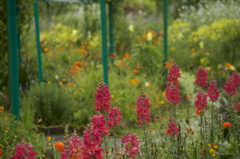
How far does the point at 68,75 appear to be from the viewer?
718cm

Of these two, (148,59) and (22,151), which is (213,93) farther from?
(148,59)

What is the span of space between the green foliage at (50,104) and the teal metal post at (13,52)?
95 centimetres

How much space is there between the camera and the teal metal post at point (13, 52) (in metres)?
4.15

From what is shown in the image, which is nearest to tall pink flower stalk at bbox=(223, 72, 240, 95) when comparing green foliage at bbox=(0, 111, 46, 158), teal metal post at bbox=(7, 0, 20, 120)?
green foliage at bbox=(0, 111, 46, 158)

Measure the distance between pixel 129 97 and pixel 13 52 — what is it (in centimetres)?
192

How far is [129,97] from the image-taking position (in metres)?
5.52

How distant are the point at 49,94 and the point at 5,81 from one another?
104cm

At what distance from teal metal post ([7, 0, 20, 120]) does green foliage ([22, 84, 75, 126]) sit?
3.11 feet

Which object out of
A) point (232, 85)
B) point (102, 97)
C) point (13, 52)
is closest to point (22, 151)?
point (102, 97)

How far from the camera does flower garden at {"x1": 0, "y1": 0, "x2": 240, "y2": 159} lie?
104 inches

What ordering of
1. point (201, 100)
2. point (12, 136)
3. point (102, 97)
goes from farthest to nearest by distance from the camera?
point (12, 136), point (201, 100), point (102, 97)

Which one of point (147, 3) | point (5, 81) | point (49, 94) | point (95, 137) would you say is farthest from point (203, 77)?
point (147, 3)

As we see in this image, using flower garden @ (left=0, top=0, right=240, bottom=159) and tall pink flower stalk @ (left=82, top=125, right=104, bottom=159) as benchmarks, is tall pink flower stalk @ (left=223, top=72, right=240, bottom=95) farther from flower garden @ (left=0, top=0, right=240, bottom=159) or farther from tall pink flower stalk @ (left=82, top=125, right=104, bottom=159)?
tall pink flower stalk @ (left=82, top=125, right=104, bottom=159)

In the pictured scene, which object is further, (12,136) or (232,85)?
(12,136)
